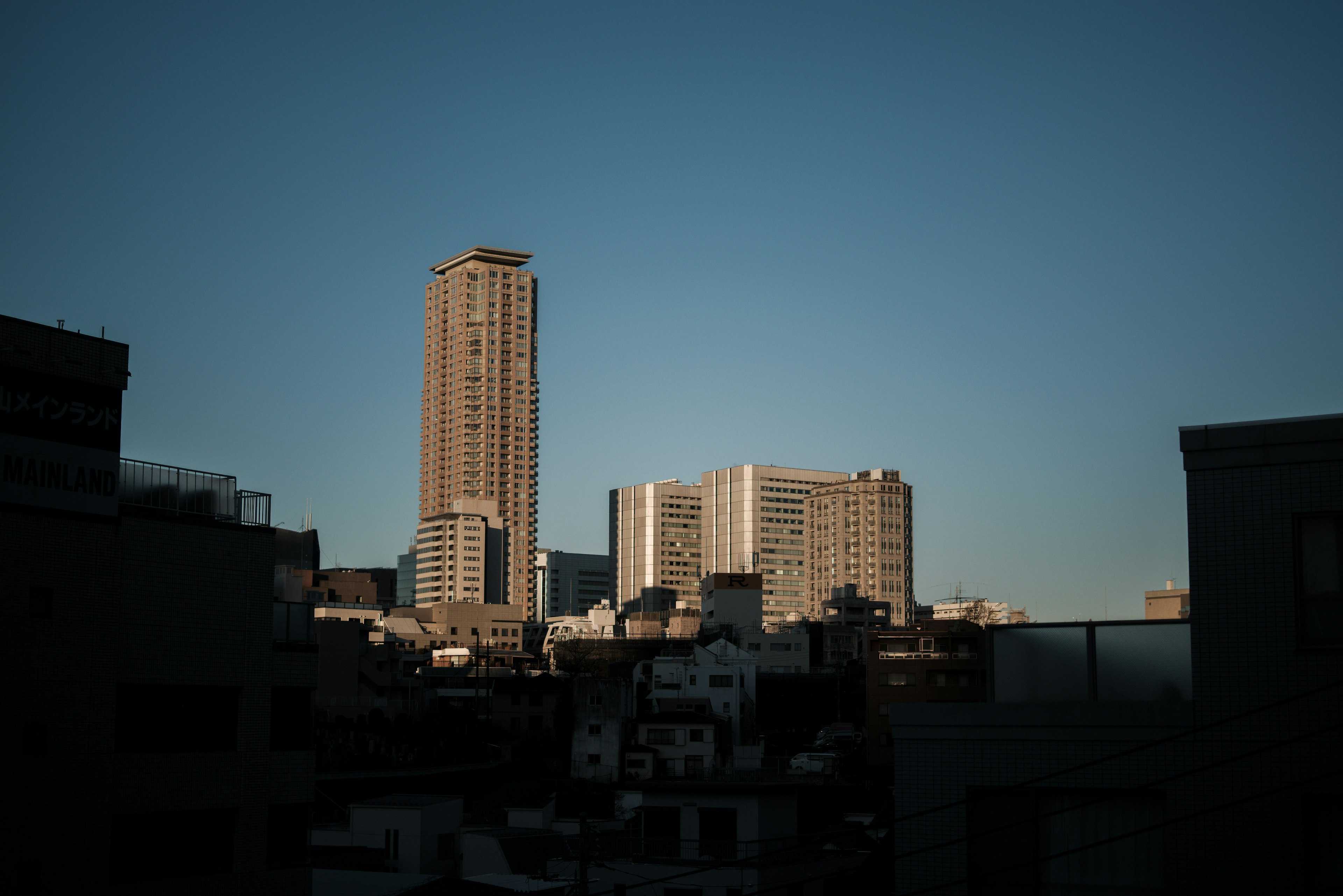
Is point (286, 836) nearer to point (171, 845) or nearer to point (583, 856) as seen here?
point (171, 845)

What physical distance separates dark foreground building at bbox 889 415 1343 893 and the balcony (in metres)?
14.2

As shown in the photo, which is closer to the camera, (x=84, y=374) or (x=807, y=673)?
(x=84, y=374)

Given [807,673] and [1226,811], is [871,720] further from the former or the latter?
[1226,811]

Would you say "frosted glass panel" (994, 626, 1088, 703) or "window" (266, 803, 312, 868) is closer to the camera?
"frosted glass panel" (994, 626, 1088, 703)

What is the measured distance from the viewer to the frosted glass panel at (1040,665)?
10125mm

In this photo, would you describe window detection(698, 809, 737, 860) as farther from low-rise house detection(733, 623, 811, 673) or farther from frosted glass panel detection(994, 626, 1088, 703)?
low-rise house detection(733, 623, 811, 673)

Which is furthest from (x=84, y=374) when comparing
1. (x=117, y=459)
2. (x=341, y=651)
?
(x=341, y=651)

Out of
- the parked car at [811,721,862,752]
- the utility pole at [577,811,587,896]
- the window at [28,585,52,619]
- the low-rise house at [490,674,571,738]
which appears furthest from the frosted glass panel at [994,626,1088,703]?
the low-rise house at [490,674,571,738]

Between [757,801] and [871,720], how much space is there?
37372 millimetres

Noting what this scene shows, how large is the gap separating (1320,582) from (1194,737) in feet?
4.89

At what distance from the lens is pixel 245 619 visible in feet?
66.2

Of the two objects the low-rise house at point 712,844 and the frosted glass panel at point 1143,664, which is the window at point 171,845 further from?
the frosted glass panel at point 1143,664

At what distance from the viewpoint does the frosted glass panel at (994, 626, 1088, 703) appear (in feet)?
33.2

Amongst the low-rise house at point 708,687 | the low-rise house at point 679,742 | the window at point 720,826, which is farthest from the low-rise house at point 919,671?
the window at point 720,826
